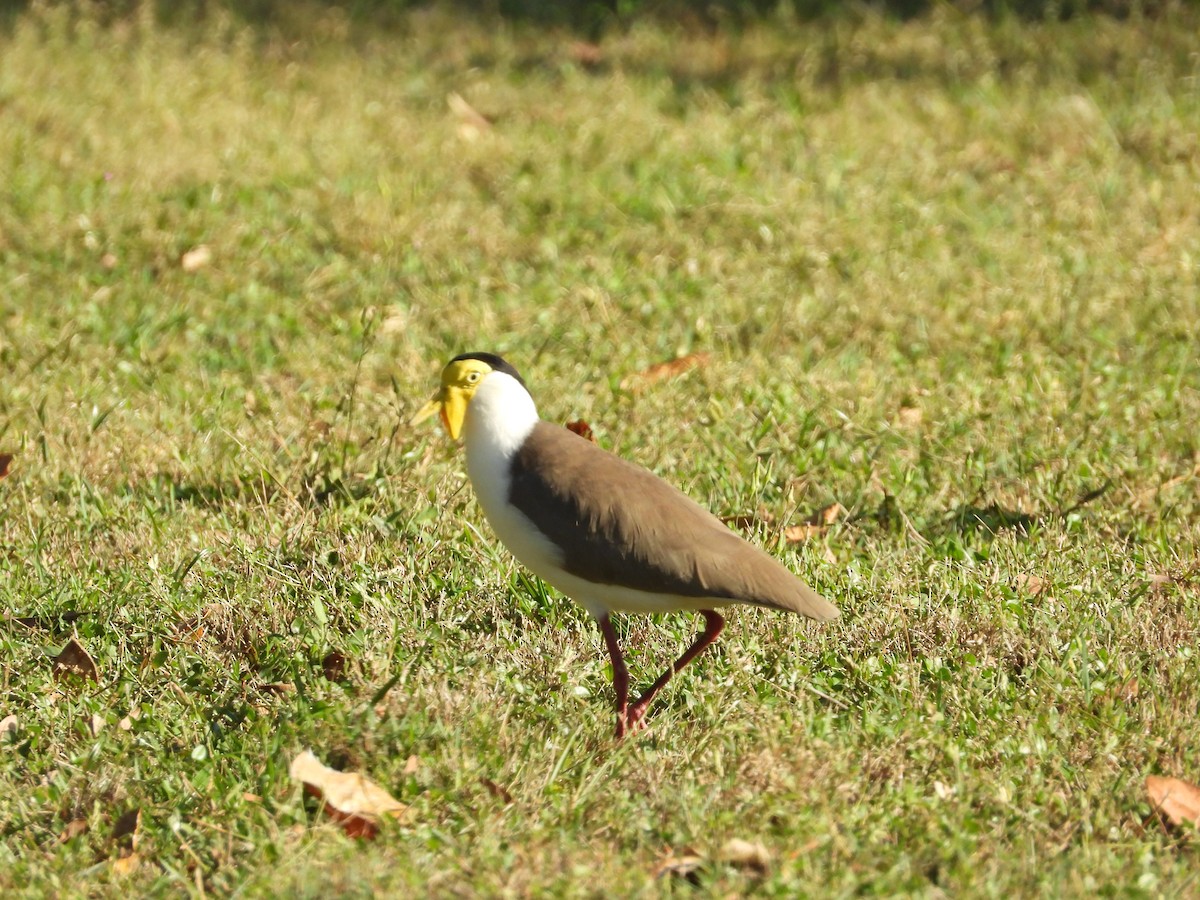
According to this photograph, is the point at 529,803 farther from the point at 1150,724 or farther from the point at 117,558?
the point at 117,558

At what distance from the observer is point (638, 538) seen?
3584 millimetres

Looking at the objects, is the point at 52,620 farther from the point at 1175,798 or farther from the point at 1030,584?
the point at 1175,798

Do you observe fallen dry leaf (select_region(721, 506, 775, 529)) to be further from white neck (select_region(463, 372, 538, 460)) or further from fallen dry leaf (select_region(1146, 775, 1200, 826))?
fallen dry leaf (select_region(1146, 775, 1200, 826))

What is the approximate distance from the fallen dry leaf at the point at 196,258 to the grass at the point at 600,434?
0.11 ft

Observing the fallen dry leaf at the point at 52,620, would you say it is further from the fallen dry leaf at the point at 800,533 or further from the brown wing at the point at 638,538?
the fallen dry leaf at the point at 800,533

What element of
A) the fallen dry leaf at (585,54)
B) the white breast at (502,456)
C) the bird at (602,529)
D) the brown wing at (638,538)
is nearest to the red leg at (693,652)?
the bird at (602,529)

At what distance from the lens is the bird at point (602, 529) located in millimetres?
3551

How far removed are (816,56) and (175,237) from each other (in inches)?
151

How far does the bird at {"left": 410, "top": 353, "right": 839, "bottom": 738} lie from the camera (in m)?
3.55

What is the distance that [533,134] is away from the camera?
7.75 metres

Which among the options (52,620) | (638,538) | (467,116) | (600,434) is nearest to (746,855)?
(638,538)

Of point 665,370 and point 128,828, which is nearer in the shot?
point 128,828

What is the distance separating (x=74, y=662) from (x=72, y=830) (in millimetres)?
713

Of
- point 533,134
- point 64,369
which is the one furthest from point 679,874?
point 533,134
